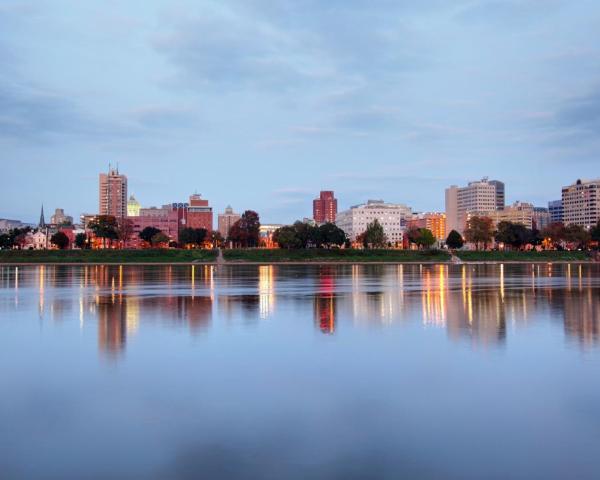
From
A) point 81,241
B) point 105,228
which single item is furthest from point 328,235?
point 81,241

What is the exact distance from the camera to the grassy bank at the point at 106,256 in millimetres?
97875

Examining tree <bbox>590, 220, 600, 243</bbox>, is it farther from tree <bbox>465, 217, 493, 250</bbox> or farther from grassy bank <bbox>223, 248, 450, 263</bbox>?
grassy bank <bbox>223, 248, 450, 263</bbox>

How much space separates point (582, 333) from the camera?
16797 millimetres

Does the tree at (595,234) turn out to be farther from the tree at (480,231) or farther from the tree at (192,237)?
the tree at (192,237)

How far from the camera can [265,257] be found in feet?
341

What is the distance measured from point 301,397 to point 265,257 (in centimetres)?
9367

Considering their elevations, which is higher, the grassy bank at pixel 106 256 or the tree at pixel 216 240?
the tree at pixel 216 240

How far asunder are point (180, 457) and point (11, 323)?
47.1ft

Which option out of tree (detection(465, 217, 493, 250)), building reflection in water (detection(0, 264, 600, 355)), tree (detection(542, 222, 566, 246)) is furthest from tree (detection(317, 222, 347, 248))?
building reflection in water (detection(0, 264, 600, 355))

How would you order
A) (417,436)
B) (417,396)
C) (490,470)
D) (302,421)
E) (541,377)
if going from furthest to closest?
(541,377), (417,396), (302,421), (417,436), (490,470)

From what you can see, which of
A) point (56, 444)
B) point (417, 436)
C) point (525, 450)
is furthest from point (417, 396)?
point (56, 444)

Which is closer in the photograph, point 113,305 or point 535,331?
point 535,331

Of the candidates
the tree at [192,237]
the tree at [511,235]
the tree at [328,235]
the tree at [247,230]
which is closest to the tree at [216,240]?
the tree at [247,230]

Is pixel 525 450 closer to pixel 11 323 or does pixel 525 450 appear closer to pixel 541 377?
pixel 541 377
